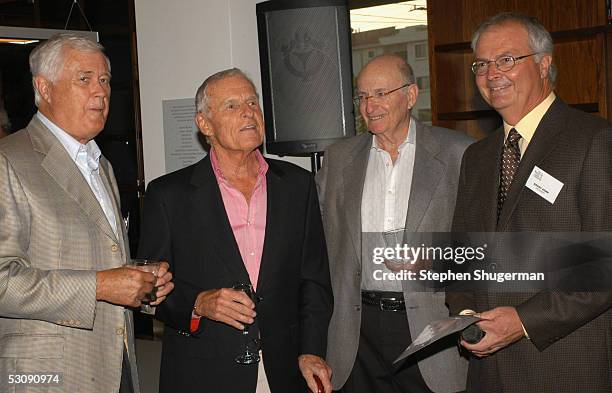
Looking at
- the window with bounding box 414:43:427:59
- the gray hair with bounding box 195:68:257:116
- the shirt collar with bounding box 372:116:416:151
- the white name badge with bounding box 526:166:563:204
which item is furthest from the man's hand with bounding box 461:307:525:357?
the window with bounding box 414:43:427:59

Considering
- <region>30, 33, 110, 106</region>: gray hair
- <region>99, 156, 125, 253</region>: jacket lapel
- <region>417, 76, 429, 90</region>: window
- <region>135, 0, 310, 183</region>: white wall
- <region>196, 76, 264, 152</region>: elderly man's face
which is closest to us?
<region>30, 33, 110, 106</region>: gray hair

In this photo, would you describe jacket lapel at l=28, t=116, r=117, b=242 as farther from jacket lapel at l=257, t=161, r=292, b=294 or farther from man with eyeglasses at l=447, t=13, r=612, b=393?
man with eyeglasses at l=447, t=13, r=612, b=393

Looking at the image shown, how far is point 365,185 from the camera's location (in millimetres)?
3445

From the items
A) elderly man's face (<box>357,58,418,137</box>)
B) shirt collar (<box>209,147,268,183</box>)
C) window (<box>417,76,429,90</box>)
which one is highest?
A: window (<box>417,76,429,90</box>)

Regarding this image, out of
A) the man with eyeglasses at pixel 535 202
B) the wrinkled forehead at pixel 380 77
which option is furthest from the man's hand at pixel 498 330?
the wrinkled forehead at pixel 380 77

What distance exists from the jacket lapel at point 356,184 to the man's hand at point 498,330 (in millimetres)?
808

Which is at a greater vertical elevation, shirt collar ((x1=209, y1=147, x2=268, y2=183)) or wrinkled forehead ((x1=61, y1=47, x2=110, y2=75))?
wrinkled forehead ((x1=61, y1=47, x2=110, y2=75))

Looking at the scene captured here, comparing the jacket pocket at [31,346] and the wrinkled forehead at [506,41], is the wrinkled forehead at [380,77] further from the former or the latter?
the jacket pocket at [31,346]

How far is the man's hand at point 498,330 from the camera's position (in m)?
2.60

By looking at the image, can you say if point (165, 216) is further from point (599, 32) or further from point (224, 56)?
point (599, 32)

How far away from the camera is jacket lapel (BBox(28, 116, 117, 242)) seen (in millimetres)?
2680

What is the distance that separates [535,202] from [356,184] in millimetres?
955

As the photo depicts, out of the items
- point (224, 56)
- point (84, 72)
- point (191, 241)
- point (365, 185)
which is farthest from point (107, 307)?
point (224, 56)

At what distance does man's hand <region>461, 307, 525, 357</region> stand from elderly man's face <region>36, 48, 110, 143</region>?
1542 mm
